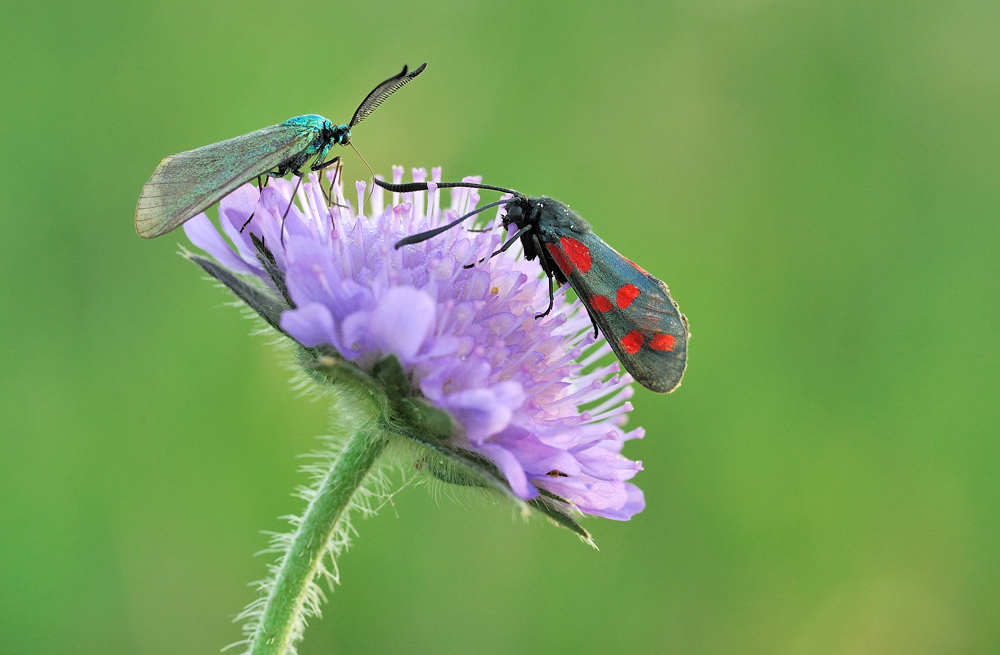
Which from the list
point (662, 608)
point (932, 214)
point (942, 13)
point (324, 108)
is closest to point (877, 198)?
point (932, 214)

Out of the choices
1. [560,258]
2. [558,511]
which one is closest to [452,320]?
[560,258]

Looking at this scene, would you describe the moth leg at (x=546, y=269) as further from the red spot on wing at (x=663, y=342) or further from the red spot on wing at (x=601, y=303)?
the red spot on wing at (x=663, y=342)

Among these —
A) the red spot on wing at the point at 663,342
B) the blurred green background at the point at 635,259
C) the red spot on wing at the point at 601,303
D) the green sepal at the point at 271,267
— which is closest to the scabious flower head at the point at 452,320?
the green sepal at the point at 271,267

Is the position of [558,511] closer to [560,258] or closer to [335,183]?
[560,258]

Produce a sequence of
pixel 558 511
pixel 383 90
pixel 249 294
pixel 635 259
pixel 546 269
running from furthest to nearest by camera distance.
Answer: pixel 635 259
pixel 546 269
pixel 383 90
pixel 558 511
pixel 249 294

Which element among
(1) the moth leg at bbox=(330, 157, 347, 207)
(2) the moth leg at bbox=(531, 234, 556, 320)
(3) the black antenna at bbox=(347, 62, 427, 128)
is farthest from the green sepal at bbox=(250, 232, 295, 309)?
(2) the moth leg at bbox=(531, 234, 556, 320)

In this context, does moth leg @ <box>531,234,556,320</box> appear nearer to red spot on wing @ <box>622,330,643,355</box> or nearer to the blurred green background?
red spot on wing @ <box>622,330,643,355</box>
